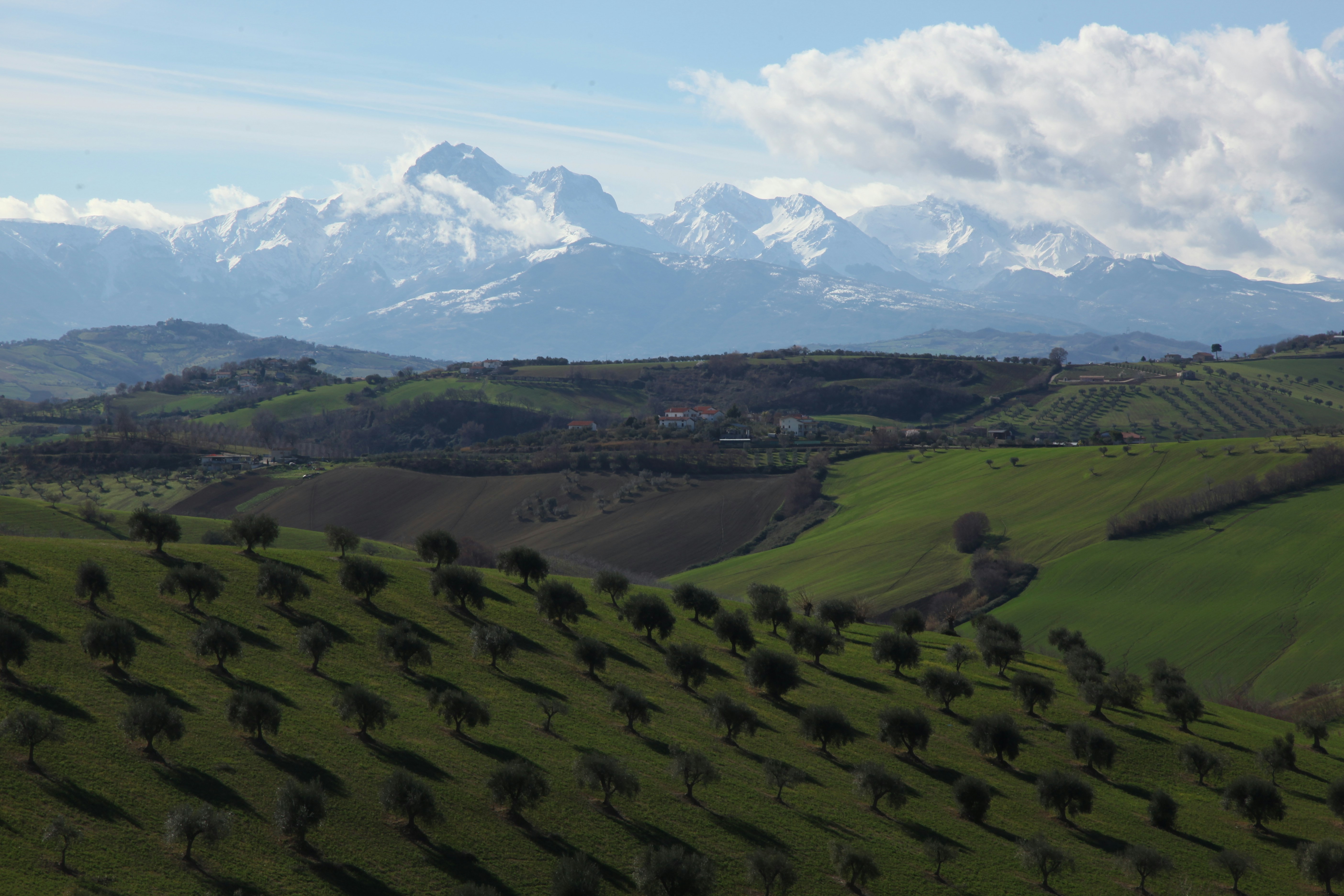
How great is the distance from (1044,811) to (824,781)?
13.4m

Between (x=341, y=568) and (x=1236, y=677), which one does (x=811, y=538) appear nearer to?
(x=1236, y=677)

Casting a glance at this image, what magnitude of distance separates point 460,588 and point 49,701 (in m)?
30.8

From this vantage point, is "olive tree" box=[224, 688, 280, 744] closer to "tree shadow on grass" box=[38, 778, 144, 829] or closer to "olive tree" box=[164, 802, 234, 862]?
"tree shadow on grass" box=[38, 778, 144, 829]

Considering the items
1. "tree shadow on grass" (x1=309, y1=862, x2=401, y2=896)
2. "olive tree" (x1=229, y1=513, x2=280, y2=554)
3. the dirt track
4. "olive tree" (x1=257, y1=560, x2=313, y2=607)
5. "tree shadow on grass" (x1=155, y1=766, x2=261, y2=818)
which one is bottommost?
the dirt track

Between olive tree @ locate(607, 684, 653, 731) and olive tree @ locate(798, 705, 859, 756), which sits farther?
olive tree @ locate(798, 705, 859, 756)

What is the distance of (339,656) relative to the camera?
6091 cm

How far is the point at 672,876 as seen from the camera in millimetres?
42469

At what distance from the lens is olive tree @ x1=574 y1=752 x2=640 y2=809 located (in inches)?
1969

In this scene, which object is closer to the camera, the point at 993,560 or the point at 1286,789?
the point at 1286,789

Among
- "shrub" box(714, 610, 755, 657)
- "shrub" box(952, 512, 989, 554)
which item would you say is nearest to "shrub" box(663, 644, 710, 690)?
"shrub" box(714, 610, 755, 657)

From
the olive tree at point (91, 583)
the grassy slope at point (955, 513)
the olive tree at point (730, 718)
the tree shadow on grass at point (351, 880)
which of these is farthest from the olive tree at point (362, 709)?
the grassy slope at point (955, 513)

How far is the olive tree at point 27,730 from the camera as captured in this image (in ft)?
136

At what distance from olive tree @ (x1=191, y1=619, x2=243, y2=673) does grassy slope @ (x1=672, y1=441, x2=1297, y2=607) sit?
82658mm

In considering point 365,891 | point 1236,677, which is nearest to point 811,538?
point 1236,677
